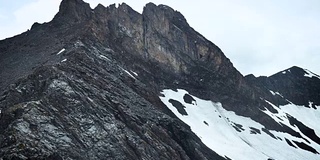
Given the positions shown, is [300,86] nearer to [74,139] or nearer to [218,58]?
[218,58]

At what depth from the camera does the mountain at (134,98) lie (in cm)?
3372

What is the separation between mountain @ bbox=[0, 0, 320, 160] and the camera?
111ft

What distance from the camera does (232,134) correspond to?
241 feet

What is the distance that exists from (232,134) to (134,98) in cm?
3237

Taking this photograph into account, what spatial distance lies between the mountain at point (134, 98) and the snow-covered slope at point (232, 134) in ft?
1.15

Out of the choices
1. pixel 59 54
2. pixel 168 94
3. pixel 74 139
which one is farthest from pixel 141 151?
pixel 168 94

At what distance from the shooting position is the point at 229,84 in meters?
97.9

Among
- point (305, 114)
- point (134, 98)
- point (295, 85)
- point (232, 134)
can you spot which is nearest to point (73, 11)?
point (134, 98)

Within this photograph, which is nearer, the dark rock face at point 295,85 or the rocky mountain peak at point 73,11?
the rocky mountain peak at point 73,11

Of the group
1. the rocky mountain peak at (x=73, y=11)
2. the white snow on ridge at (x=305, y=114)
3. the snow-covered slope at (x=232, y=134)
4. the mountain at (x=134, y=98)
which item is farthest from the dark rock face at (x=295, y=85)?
the rocky mountain peak at (x=73, y=11)

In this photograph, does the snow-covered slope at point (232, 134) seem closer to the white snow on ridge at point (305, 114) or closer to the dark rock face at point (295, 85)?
the white snow on ridge at point (305, 114)

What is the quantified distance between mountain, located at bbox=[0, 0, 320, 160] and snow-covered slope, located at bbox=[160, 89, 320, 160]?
0.35 m

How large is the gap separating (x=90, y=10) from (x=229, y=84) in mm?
43824

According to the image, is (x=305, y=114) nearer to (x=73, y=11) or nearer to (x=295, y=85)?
(x=295, y=85)
